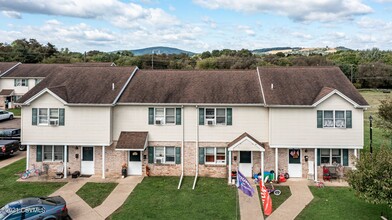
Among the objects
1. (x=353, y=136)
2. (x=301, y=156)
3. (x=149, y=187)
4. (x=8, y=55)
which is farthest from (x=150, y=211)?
(x=8, y=55)

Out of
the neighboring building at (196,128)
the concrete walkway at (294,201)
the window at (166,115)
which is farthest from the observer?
the window at (166,115)

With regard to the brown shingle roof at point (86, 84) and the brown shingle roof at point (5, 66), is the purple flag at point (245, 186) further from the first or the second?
the brown shingle roof at point (5, 66)

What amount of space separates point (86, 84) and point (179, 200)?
41.5 ft

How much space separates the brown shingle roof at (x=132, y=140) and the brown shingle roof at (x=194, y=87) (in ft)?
8.33

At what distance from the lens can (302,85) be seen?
952 inches

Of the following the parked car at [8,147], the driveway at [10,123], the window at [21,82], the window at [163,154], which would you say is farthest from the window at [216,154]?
the window at [21,82]

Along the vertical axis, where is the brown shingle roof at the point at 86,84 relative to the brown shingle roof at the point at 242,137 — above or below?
above

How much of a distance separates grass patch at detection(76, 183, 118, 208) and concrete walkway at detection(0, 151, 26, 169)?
416 inches

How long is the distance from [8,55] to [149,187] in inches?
3362

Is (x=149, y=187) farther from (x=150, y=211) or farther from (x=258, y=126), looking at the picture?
(x=258, y=126)

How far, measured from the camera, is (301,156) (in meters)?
23.0

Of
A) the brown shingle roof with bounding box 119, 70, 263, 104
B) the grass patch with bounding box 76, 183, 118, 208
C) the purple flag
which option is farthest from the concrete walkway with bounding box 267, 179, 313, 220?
the grass patch with bounding box 76, 183, 118, 208

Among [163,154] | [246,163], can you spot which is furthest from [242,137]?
[163,154]

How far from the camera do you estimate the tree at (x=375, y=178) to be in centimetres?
1353
